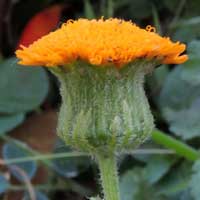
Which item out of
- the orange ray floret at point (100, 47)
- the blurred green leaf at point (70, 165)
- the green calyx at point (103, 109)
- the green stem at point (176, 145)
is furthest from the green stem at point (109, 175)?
the blurred green leaf at point (70, 165)

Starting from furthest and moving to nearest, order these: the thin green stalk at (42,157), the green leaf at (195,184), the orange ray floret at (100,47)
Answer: the thin green stalk at (42,157) < the green leaf at (195,184) < the orange ray floret at (100,47)

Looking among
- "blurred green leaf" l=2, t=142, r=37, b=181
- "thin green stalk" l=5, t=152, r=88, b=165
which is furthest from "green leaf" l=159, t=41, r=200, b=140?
"blurred green leaf" l=2, t=142, r=37, b=181

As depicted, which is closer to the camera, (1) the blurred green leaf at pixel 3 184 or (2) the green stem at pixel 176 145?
(2) the green stem at pixel 176 145

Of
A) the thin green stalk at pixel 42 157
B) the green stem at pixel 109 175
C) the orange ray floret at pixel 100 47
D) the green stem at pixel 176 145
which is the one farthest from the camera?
the thin green stalk at pixel 42 157

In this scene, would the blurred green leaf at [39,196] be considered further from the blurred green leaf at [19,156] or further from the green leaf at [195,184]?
the green leaf at [195,184]

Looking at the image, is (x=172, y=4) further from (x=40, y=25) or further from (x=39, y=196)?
(x=39, y=196)

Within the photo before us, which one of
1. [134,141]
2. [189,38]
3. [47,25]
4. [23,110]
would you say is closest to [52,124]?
[23,110]

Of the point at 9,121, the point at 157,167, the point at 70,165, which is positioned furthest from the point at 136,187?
the point at 9,121
